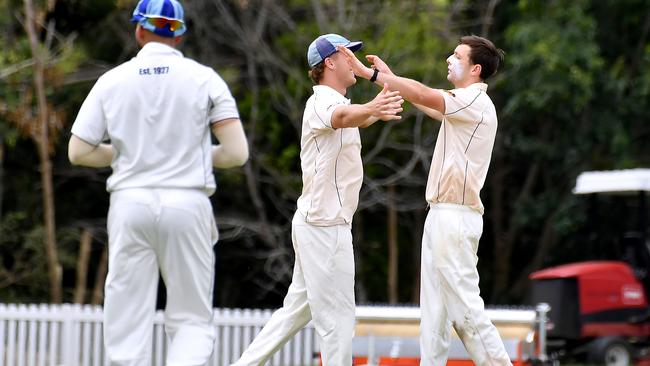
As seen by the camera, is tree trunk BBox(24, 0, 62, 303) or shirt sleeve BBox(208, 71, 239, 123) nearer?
shirt sleeve BBox(208, 71, 239, 123)

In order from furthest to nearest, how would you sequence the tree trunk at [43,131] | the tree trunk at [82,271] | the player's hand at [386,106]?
the tree trunk at [82,271]
the tree trunk at [43,131]
the player's hand at [386,106]

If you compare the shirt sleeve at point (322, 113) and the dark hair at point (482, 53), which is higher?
the dark hair at point (482, 53)

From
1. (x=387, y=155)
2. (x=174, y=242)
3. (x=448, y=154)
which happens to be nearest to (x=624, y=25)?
(x=387, y=155)

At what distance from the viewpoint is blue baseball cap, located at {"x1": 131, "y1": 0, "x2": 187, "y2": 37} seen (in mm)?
6441

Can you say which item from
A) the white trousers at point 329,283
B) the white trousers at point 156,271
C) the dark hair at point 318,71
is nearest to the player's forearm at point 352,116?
the dark hair at point 318,71

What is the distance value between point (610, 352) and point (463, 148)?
8.77 m

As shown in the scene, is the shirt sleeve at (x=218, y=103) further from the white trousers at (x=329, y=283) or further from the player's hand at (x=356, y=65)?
the white trousers at (x=329, y=283)

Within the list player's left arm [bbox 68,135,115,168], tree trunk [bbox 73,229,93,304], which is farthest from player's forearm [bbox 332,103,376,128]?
tree trunk [bbox 73,229,93,304]

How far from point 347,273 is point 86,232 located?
13.1 m

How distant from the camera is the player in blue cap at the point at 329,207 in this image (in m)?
7.36

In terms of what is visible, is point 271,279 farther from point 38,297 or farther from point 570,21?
point 570,21

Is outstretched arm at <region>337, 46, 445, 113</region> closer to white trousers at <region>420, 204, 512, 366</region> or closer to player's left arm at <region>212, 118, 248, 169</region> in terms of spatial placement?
white trousers at <region>420, 204, 512, 366</region>

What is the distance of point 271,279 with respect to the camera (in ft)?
73.7

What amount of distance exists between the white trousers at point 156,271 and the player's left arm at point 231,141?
24 cm
